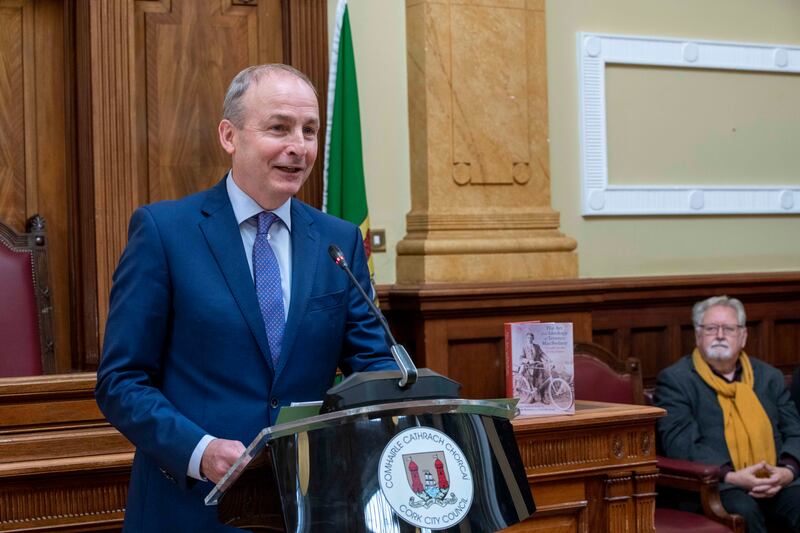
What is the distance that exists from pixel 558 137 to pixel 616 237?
59cm

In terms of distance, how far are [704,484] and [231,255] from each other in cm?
284

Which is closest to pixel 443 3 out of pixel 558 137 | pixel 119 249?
pixel 558 137

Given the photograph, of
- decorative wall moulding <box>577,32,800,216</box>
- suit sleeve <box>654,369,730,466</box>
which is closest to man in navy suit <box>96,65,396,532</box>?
suit sleeve <box>654,369,730,466</box>

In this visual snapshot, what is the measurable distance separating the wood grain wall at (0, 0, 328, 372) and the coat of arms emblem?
3082 mm

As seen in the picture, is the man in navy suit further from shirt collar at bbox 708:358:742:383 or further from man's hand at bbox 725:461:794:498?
shirt collar at bbox 708:358:742:383

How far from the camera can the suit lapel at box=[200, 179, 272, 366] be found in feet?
6.84

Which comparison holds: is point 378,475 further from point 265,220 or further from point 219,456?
point 265,220

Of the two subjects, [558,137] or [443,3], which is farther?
[558,137]

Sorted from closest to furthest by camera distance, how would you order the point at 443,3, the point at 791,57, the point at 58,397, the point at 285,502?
the point at 285,502 < the point at 58,397 < the point at 443,3 < the point at 791,57

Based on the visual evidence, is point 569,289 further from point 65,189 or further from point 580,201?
point 65,189

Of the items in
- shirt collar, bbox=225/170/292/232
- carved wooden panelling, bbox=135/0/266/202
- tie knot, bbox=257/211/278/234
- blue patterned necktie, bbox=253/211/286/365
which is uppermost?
carved wooden panelling, bbox=135/0/266/202

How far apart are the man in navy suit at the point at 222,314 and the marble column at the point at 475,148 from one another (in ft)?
9.44

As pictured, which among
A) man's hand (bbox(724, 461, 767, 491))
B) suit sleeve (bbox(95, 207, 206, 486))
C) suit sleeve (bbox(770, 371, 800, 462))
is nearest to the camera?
suit sleeve (bbox(95, 207, 206, 486))

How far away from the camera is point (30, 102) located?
4.72 m
